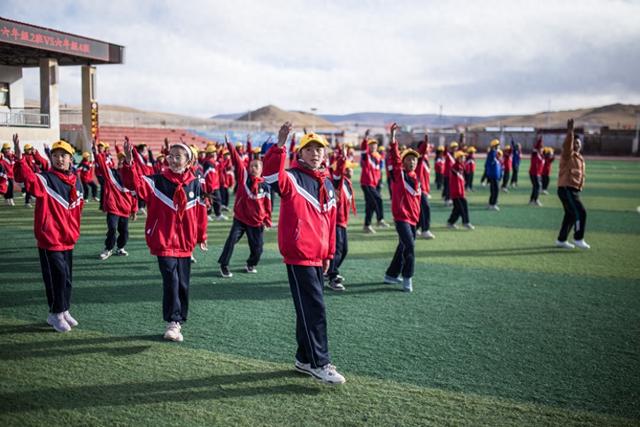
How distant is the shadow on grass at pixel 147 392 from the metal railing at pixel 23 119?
2295 centimetres

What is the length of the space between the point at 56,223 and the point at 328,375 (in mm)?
3639

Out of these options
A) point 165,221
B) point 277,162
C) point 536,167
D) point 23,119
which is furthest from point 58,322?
point 23,119

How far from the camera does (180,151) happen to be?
5.68m

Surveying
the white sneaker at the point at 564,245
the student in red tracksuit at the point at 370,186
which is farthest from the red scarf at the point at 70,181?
the white sneaker at the point at 564,245

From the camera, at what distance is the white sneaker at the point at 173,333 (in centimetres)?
563

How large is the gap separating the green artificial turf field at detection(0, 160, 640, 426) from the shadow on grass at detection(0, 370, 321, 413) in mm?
17

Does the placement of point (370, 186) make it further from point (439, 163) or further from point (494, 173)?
point (439, 163)

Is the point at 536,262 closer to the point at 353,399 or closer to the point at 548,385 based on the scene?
the point at 548,385

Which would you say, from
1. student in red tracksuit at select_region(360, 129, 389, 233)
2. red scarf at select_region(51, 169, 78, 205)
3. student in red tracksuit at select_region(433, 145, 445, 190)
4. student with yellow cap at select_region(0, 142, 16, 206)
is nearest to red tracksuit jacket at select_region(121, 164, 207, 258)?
red scarf at select_region(51, 169, 78, 205)

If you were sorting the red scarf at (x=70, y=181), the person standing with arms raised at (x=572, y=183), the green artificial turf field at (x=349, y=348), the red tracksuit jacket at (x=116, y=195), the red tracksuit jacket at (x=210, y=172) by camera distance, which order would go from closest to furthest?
1. the green artificial turf field at (x=349, y=348)
2. the red scarf at (x=70, y=181)
3. the red tracksuit jacket at (x=116, y=195)
4. the person standing with arms raised at (x=572, y=183)
5. the red tracksuit jacket at (x=210, y=172)

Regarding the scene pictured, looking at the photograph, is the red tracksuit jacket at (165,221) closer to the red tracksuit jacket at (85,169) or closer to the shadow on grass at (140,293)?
the shadow on grass at (140,293)

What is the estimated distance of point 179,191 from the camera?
5.64 metres

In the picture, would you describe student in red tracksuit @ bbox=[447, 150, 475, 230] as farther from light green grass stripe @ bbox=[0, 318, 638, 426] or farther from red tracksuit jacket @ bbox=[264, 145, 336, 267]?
light green grass stripe @ bbox=[0, 318, 638, 426]

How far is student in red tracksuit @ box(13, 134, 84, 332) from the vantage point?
19.3 ft
